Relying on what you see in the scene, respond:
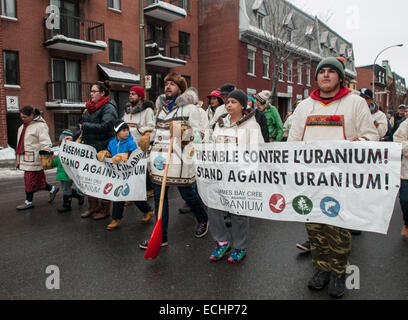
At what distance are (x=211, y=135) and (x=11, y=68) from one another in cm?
1514

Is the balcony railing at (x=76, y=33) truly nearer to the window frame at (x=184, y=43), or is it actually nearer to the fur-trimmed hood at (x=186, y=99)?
the window frame at (x=184, y=43)

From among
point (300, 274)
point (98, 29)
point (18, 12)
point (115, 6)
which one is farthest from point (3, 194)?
point (115, 6)

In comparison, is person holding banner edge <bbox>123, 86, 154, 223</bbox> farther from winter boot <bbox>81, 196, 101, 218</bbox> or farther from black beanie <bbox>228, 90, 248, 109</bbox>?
black beanie <bbox>228, 90, 248, 109</bbox>

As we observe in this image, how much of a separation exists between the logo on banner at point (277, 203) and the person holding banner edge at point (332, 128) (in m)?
0.31

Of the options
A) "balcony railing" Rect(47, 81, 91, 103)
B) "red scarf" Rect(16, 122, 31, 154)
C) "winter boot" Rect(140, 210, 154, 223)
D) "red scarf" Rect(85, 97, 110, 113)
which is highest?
"balcony railing" Rect(47, 81, 91, 103)

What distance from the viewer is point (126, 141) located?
4961mm

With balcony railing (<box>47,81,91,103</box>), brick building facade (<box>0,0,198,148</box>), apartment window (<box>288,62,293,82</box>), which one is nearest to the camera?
brick building facade (<box>0,0,198,148</box>)

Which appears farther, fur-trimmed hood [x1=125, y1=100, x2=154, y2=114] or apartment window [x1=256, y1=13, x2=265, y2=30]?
apartment window [x1=256, y1=13, x2=265, y2=30]

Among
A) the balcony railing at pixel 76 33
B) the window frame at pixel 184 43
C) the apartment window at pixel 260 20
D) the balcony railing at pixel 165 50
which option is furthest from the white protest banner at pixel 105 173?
the apartment window at pixel 260 20

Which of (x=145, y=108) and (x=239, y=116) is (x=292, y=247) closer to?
(x=239, y=116)

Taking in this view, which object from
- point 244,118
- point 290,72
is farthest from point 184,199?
point 290,72

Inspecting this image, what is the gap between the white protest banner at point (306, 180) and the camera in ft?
9.31

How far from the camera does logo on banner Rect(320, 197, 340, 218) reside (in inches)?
118

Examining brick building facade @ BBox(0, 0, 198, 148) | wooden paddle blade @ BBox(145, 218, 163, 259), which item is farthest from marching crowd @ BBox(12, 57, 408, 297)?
brick building facade @ BBox(0, 0, 198, 148)
